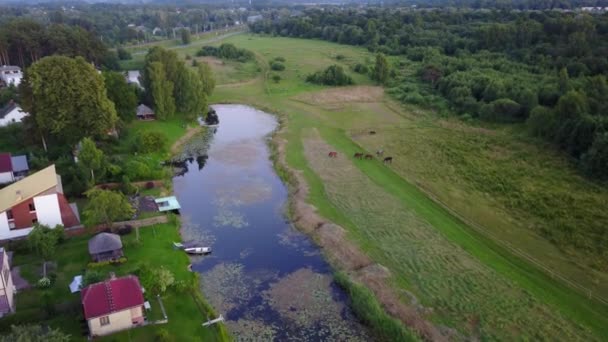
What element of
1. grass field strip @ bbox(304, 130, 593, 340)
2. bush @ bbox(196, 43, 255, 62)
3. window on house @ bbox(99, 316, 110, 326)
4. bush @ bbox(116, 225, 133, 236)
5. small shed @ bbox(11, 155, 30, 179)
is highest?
bush @ bbox(196, 43, 255, 62)

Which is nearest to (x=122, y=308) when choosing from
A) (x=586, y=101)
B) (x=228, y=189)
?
(x=228, y=189)

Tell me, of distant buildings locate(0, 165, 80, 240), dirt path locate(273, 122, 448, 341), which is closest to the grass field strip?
dirt path locate(273, 122, 448, 341)

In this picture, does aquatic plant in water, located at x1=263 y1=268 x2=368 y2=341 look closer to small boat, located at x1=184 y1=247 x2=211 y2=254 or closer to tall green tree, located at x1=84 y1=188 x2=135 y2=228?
small boat, located at x1=184 y1=247 x2=211 y2=254

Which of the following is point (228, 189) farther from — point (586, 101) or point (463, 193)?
point (586, 101)

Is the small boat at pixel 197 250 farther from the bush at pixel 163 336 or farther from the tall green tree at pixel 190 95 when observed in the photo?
the tall green tree at pixel 190 95

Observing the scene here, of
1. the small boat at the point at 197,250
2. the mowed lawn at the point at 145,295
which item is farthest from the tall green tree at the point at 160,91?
the small boat at the point at 197,250

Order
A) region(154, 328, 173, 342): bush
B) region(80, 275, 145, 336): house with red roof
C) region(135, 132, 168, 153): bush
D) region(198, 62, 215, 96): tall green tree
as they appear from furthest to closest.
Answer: region(198, 62, 215, 96): tall green tree → region(135, 132, 168, 153): bush → region(80, 275, 145, 336): house with red roof → region(154, 328, 173, 342): bush
